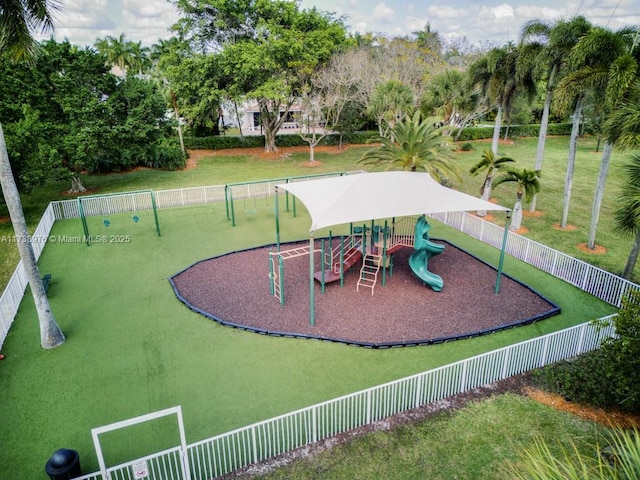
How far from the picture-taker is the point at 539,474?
15.5 feet

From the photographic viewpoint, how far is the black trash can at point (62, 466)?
7.33 meters

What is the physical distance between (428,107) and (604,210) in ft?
43.4

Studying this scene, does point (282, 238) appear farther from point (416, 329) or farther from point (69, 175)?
point (69, 175)

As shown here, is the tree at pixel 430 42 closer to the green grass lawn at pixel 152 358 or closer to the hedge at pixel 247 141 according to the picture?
the hedge at pixel 247 141

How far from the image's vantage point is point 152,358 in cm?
1134

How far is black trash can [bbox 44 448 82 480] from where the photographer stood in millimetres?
7332

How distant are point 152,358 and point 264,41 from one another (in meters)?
26.7

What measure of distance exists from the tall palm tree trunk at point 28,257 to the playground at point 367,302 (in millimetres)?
3652

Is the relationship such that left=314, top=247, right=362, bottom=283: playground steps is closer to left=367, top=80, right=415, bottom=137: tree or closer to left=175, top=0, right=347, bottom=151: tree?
left=367, top=80, right=415, bottom=137: tree

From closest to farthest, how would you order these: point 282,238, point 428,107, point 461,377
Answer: point 461,377, point 282,238, point 428,107

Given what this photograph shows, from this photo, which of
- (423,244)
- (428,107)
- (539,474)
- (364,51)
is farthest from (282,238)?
(364,51)

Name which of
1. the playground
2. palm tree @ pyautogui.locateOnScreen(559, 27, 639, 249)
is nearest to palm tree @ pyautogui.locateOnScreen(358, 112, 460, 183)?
the playground

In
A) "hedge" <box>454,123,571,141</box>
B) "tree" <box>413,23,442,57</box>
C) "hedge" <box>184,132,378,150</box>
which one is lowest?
"hedge" <box>454,123,571,141</box>

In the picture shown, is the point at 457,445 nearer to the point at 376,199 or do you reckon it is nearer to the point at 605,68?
the point at 376,199
